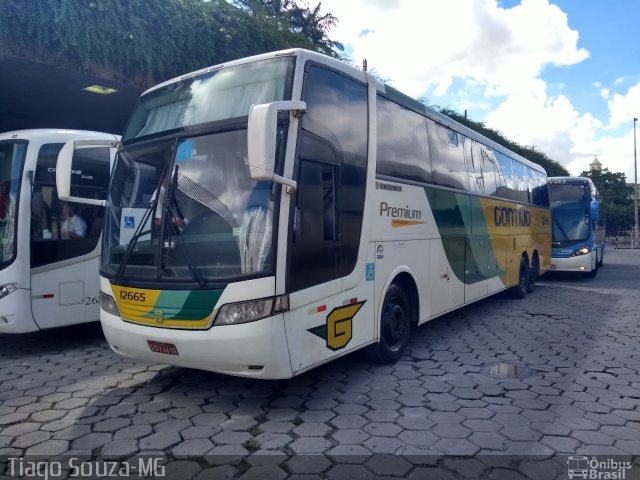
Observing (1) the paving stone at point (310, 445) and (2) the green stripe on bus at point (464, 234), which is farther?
(2) the green stripe on bus at point (464, 234)

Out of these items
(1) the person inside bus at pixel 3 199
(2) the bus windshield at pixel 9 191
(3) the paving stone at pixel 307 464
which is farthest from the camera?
(1) the person inside bus at pixel 3 199

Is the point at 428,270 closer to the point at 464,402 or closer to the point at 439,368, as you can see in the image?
the point at 439,368

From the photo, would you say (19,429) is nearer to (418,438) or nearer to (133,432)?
(133,432)

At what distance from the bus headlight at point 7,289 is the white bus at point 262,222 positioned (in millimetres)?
2039

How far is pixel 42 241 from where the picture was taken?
6.86m

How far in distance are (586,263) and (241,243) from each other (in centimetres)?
1431

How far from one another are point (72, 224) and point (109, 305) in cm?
260

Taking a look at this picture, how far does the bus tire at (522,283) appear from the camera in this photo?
1148 cm

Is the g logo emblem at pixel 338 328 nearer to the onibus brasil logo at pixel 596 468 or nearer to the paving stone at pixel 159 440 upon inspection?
the paving stone at pixel 159 440

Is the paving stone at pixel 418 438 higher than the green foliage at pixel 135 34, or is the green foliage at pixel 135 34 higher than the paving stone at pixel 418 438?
the green foliage at pixel 135 34

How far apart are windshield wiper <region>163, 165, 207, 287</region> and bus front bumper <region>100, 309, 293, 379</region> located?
0.46 meters

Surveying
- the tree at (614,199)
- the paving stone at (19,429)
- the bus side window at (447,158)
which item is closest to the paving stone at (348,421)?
the paving stone at (19,429)

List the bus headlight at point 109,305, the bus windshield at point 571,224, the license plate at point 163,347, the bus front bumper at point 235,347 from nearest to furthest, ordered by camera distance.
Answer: the bus front bumper at point 235,347
the license plate at point 163,347
the bus headlight at point 109,305
the bus windshield at point 571,224

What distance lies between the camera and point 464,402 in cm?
483
